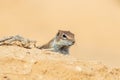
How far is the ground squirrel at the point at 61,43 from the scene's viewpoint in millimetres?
7938

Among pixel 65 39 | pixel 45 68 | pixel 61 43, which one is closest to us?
pixel 45 68

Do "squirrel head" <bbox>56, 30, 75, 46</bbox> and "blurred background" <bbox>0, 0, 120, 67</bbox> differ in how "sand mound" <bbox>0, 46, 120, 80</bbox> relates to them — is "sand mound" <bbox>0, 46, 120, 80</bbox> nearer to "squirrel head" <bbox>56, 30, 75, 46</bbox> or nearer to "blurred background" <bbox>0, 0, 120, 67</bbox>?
"squirrel head" <bbox>56, 30, 75, 46</bbox>

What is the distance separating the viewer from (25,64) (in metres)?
5.43

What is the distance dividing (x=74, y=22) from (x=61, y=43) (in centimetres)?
1076

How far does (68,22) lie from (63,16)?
0.83 metres

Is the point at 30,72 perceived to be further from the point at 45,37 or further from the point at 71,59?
the point at 45,37

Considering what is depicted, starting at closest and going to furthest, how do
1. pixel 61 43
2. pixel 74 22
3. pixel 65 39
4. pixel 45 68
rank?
pixel 45 68, pixel 61 43, pixel 65 39, pixel 74 22

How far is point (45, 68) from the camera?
17.8 feet

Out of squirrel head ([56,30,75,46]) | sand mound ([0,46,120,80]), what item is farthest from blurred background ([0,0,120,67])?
sand mound ([0,46,120,80])

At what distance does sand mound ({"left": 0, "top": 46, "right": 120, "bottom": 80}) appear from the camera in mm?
5297

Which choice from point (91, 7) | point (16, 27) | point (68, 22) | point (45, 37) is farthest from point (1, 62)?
point (91, 7)

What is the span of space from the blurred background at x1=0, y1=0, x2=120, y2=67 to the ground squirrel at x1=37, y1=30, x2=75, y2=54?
5526 millimetres

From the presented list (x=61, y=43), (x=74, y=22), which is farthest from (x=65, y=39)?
(x=74, y=22)

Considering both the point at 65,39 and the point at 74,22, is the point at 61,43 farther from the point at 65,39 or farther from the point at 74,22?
the point at 74,22
